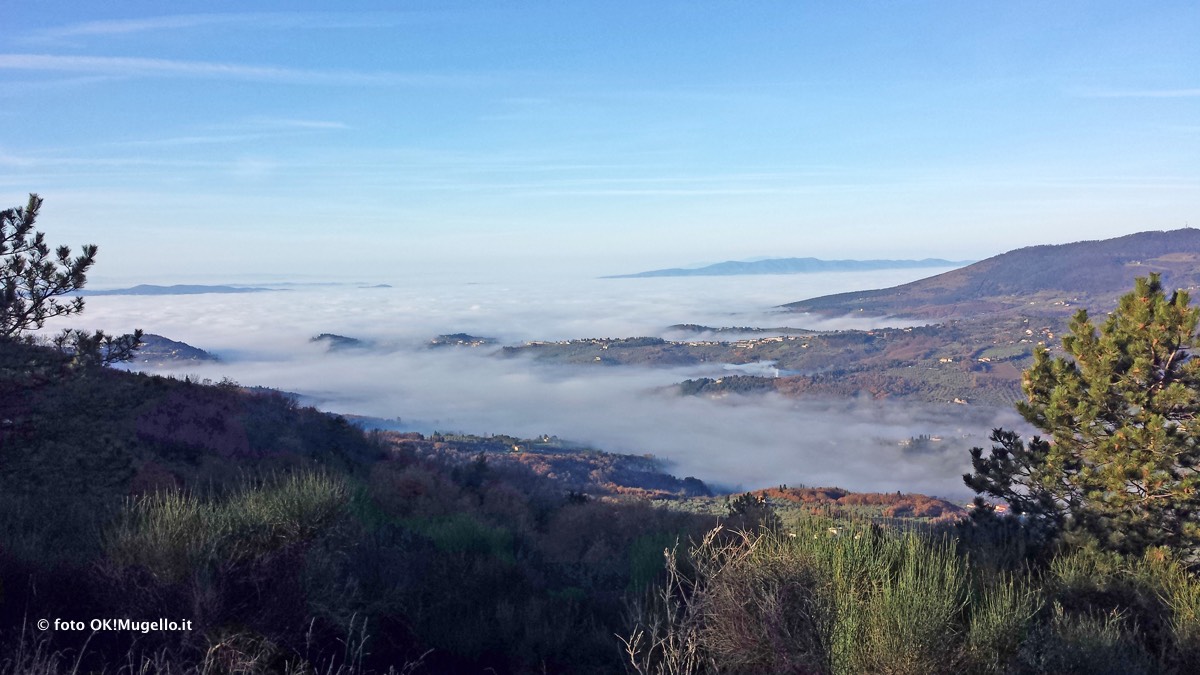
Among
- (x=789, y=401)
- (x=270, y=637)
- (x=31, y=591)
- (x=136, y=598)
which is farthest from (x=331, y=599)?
(x=789, y=401)

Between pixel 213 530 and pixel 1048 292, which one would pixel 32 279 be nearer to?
pixel 213 530

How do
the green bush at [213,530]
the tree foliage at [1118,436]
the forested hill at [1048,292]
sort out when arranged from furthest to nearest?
the forested hill at [1048,292]
the tree foliage at [1118,436]
the green bush at [213,530]

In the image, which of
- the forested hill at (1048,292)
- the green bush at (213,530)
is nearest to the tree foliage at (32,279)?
the green bush at (213,530)

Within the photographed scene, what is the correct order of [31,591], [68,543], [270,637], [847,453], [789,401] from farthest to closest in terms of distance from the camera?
[789,401] < [847,453] < [68,543] < [31,591] < [270,637]

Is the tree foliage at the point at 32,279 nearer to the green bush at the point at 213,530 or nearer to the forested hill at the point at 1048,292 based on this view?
→ the green bush at the point at 213,530

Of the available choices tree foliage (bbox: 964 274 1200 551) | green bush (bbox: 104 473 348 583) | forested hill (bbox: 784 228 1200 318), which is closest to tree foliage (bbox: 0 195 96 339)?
green bush (bbox: 104 473 348 583)

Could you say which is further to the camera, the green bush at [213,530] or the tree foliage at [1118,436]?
the tree foliage at [1118,436]

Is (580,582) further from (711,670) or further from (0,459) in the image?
(0,459)

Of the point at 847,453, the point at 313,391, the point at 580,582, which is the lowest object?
the point at 847,453
